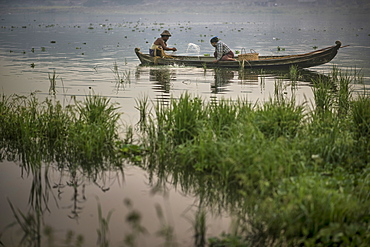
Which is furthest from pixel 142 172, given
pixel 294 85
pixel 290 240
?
pixel 294 85

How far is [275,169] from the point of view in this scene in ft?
20.1

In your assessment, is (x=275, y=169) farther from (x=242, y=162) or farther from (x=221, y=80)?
(x=221, y=80)

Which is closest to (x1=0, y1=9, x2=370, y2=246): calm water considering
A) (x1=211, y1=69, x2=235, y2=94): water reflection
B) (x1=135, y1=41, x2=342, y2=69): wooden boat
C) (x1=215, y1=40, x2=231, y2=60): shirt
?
(x1=211, y1=69, x2=235, y2=94): water reflection

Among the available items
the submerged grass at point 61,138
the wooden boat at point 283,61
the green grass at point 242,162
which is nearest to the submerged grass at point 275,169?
the green grass at point 242,162

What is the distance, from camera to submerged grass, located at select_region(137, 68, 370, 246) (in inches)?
200

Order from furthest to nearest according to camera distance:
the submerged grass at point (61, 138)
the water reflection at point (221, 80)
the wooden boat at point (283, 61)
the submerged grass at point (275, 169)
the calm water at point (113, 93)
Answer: the wooden boat at point (283, 61) → the water reflection at point (221, 80) → the submerged grass at point (61, 138) → the calm water at point (113, 93) → the submerged grass at point (275, 169)

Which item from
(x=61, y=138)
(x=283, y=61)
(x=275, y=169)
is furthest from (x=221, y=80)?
(x=275, y=169)

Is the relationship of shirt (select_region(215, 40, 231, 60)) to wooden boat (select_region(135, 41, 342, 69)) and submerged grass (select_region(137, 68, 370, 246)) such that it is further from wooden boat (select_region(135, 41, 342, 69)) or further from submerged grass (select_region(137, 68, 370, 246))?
submerged grass (select_region(137, 68, 370, 246))

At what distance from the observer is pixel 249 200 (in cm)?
614

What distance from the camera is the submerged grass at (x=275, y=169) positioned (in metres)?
5.09

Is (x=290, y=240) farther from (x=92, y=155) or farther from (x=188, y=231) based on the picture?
(x=92, y=155)

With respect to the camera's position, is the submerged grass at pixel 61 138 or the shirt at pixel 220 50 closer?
the submerged grass at pixel 61 138

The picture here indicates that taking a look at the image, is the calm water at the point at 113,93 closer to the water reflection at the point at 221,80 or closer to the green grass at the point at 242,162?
the water reflection at the point at 221,80

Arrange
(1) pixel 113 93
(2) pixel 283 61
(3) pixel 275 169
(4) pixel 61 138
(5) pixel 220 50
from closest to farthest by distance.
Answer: (3) pixel 275 169 → (4) pixel 61 138 → (1) pixel 113 93 → (2) pixel 283 61 → (5) pixel 220 50
